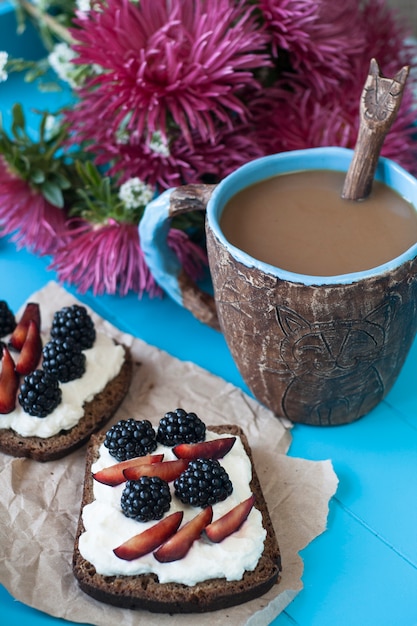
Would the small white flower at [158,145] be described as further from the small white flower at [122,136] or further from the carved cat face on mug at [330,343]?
the carved cat face on mug at [330,343]

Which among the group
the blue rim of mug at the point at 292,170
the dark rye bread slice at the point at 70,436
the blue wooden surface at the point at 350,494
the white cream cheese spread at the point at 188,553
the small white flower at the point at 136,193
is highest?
the blue rim of mug at the point at 292,170

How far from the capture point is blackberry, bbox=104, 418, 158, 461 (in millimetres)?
969

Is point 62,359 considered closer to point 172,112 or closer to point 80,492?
point 80,492

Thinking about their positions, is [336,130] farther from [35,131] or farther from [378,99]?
[35,131]

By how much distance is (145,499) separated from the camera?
884 millimetres

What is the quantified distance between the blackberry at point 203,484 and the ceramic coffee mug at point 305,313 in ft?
0.55

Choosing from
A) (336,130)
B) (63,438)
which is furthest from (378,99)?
(63,438)

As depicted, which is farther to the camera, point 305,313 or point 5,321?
point 5,321

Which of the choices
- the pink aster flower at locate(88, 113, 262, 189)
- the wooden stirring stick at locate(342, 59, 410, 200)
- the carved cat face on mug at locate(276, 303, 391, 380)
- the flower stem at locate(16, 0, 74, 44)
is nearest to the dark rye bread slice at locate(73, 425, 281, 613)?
the carved cat face on mug at locate(276, 303, 391, 380)

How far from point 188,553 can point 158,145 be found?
626mm

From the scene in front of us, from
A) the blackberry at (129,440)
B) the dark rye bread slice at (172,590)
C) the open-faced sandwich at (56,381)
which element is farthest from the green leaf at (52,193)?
the dark rye bread slice at (172,590)

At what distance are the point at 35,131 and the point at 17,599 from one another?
1.00m

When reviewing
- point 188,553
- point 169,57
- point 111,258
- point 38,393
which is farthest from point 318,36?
point 188,553

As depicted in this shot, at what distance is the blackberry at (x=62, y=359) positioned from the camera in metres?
1.07
